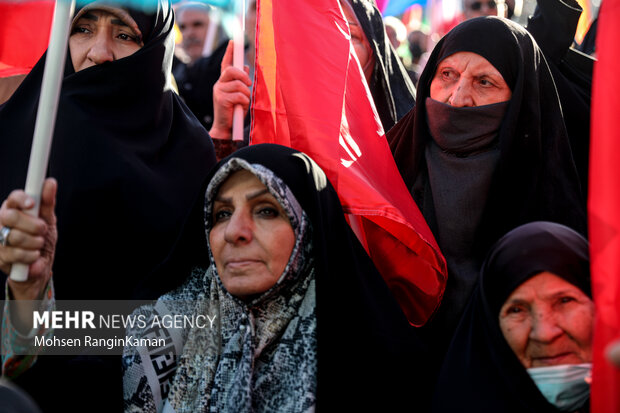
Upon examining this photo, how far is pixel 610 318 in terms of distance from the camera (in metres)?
2.01

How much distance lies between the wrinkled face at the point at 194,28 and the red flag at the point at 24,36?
2.69 meters

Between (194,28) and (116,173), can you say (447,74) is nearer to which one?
(116,173)

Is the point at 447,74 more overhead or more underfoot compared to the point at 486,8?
more underfoot

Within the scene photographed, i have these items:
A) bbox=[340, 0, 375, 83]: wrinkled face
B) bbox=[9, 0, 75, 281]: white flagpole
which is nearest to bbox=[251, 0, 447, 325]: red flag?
bbox=[340, 0, 375, 83]: wrinkled face

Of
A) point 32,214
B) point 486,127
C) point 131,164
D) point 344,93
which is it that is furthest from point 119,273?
point 486,127

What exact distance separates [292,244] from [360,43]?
1990 millimetres

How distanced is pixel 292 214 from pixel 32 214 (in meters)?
0.85

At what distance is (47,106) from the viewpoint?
2.25 metres

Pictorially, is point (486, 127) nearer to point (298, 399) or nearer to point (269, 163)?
point (269, 163)

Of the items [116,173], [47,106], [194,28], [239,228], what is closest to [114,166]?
[116,173]

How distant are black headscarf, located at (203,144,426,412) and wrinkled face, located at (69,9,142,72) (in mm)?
1023

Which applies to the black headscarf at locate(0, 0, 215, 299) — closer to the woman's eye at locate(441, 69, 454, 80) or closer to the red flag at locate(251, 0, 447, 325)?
the red flag at locate(251, 0, 447, 325)

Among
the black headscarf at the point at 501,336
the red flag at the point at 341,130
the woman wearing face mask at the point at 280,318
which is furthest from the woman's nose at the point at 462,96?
the black headscarf at the point at 501,336

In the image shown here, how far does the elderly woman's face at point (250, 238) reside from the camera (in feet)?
8.94
